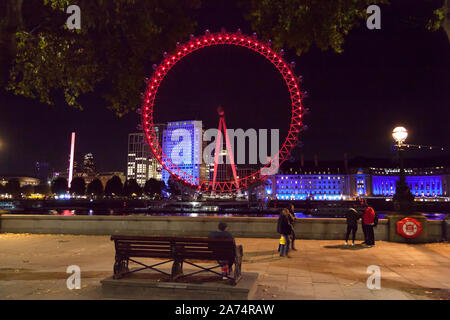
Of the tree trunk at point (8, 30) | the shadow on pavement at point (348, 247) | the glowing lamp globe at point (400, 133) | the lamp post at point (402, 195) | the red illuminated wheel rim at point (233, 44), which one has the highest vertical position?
the red illuminated wheel rim at point (233, 44)

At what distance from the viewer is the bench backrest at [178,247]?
7504mm

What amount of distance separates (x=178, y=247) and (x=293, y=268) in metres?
4.12

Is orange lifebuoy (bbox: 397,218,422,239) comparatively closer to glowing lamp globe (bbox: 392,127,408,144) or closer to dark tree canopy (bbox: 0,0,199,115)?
glowing lamp globe (bbox: 392,127,408,144)

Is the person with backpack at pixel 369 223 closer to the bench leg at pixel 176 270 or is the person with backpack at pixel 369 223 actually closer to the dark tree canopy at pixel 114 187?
the bench leg at pixel 176 270

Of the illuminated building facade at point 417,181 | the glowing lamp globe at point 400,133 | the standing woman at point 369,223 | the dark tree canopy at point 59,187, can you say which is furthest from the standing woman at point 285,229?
the illuminated building facade at point 417,181

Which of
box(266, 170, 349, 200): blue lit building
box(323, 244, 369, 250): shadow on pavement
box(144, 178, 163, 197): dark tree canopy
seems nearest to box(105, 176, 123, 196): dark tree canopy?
box(144, 178, 163, 197): dark tree canopy

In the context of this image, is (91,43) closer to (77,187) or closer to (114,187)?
(77,187)

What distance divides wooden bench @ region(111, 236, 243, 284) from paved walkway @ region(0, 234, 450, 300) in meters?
0.78

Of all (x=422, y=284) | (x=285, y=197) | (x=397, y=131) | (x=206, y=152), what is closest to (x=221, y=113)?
(x=397, y=131)

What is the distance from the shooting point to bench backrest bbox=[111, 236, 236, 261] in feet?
24.6

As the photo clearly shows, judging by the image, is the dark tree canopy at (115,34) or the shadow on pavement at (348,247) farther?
the shadow on pavement at (348,247)
